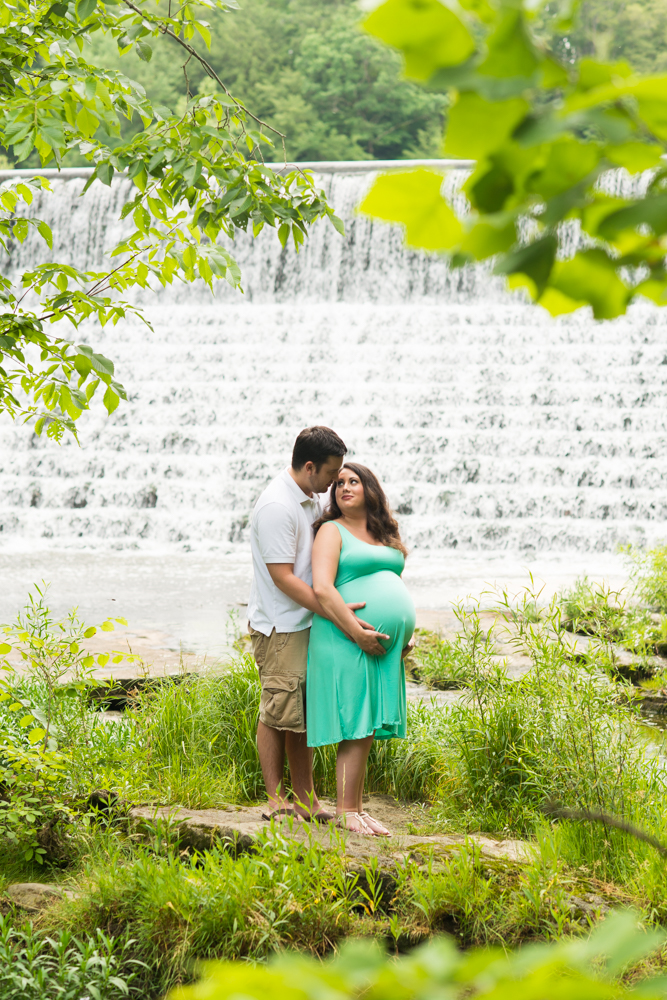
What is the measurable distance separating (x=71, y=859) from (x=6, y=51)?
2782 millimetres

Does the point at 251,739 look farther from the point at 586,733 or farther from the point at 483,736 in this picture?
the point at 586,733

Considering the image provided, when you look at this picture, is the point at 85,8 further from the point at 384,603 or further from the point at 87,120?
the point at 384,603

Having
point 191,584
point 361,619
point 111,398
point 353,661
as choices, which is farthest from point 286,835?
point 191,584

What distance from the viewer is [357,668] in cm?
340

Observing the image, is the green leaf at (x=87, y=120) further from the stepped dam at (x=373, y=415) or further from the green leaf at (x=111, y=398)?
the stepped dam at (x=373, y=415)

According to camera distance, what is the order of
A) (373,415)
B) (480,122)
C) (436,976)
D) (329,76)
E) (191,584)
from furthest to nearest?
(329,76) → (373,415) → (191,584) → (480,122) → (436,976)

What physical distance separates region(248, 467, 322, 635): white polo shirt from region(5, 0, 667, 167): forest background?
100ft

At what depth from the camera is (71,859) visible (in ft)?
10.8

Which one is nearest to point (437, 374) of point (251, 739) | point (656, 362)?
point (656, 362)

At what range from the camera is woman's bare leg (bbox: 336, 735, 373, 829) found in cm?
340

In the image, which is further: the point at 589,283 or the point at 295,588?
the point at 295,588

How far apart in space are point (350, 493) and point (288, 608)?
0.53 m

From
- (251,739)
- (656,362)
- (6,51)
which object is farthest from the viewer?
(656,362)

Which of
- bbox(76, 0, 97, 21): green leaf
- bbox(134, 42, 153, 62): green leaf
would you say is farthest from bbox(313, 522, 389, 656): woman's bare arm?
bbox(76, 0, 97, 21): green leaf
